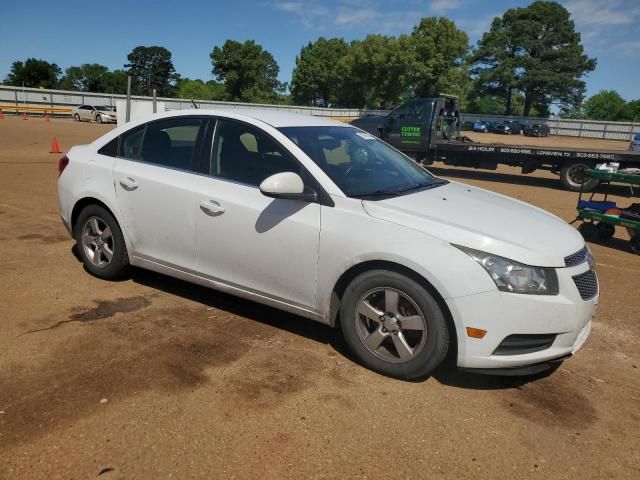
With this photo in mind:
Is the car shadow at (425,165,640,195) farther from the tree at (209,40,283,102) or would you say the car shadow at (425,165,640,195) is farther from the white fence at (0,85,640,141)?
the tree at (209,40,283,102)

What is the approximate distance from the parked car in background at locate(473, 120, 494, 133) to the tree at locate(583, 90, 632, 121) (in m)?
53.4

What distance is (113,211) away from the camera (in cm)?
439

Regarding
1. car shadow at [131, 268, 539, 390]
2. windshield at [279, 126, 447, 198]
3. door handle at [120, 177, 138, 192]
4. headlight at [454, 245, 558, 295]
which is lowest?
car shadow at [131, 268, 539, 390]

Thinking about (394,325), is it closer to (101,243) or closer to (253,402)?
(253,402)

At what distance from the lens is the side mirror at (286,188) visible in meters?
3.33

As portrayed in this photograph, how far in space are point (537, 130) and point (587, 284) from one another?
2151 inches

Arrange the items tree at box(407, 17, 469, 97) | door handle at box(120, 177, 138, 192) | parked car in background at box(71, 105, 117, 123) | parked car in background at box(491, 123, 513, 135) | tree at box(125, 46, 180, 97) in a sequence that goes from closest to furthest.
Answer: door handle at box(120, 177, 138, 192), parked car in background at box(71, 105, 117, 123), parked car in background at box(491, 123, 513, 135), tree at box(407, 17, 469, 97), tree at box(125, 46, 180, 97)

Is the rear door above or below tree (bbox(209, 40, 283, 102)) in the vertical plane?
below

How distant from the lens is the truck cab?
16016 mm

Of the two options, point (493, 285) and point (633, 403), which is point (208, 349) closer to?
point (493, 285)

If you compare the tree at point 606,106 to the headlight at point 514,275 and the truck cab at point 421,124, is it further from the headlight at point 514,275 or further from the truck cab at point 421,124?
the headlight at point 514,275

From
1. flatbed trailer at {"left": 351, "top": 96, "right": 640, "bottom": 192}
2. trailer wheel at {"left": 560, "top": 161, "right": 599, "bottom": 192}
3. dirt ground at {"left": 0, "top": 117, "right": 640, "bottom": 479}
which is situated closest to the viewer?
dirt ground at {"left": 0, "top": 117, "right": 640, "bottom": 479}

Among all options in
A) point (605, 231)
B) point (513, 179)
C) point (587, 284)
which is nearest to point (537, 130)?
point (513, 179)

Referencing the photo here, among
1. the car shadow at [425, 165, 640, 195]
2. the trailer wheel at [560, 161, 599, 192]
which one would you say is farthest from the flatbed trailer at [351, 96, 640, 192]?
the car shadow at [425, 165, 640, 195]
